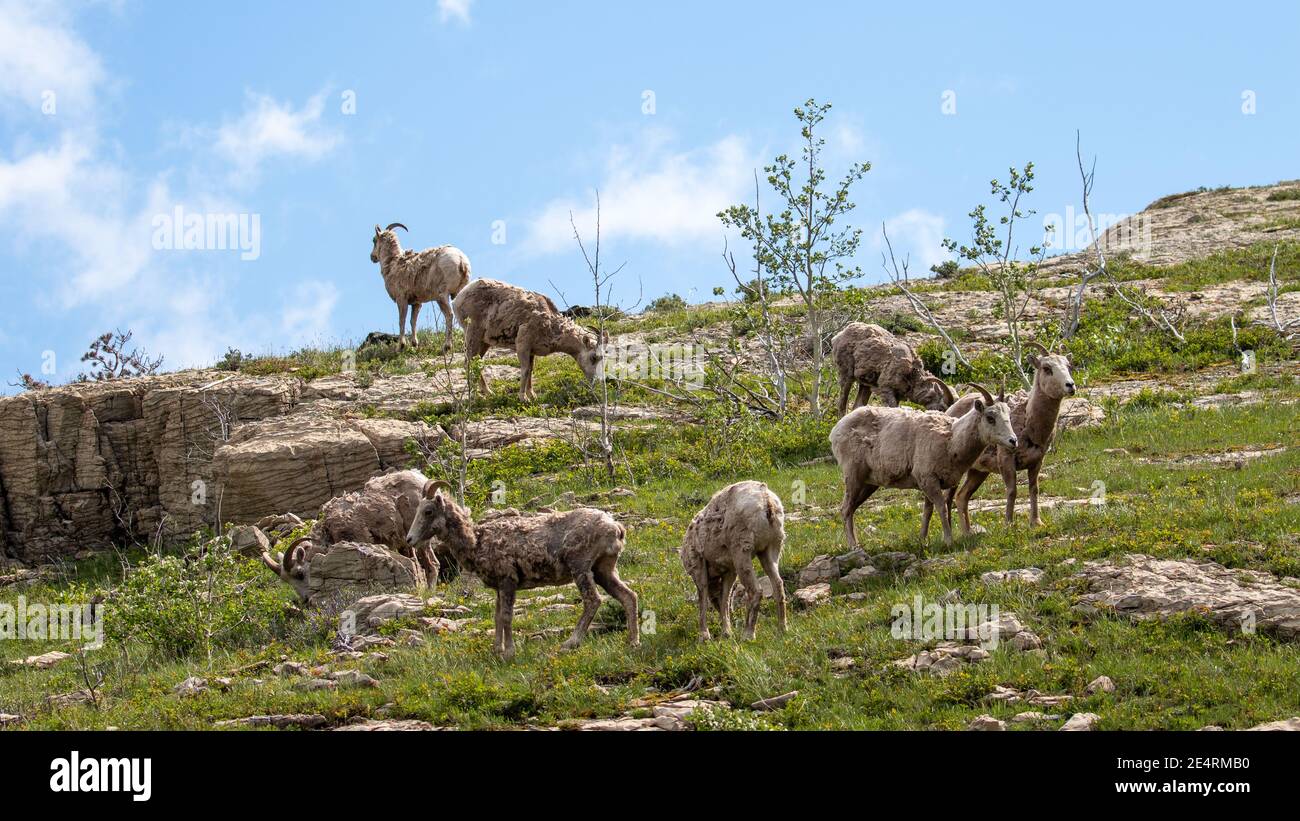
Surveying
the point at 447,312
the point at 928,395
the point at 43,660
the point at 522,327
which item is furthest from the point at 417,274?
the point at 43,660

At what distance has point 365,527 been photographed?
17984 millimetres

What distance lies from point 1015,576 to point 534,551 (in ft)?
16.3

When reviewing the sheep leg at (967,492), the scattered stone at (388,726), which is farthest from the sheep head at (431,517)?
the sheep leg at (967,492)

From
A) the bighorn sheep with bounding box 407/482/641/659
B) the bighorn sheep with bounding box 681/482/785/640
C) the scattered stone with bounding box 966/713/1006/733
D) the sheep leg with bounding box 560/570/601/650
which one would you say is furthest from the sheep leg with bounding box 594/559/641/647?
the scattered stone with bounding box 966/713/1006/733

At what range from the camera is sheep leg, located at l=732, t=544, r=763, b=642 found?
12844 millimetres

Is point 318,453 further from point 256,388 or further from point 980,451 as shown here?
point 980,451

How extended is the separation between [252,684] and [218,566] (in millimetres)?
3519

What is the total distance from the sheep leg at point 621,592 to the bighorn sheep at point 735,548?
65 cm

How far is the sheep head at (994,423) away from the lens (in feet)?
49.7

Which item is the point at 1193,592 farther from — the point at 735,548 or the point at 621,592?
the point at 621,592

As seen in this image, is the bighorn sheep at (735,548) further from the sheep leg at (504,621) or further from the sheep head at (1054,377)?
the sheep head at (1054,377)

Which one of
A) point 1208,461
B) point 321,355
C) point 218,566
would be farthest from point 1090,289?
point 218,566

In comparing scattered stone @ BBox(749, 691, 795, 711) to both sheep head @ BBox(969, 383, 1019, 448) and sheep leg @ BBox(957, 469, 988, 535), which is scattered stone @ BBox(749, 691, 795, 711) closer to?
sheep head @ BBox(969, 383, 1019, 448)

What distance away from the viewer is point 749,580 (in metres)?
12.8
